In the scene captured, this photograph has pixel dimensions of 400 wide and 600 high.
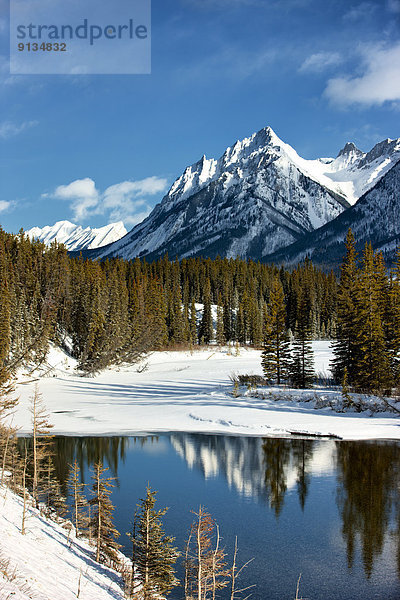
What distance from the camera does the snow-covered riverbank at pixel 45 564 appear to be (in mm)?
9211

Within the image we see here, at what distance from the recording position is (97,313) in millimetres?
72000

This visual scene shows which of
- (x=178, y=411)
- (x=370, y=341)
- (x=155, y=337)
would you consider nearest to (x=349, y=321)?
(x=370, y=341)

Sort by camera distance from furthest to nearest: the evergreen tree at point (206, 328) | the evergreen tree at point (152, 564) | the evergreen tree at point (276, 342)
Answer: the evergreen tree at point (206, 328)
the evergreen tree at point (276, 342)
the evergreen tree at point (152, 564)

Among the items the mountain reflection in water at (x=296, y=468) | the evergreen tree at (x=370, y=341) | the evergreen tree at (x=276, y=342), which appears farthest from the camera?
the evergreen tree at (x=276, y=342)

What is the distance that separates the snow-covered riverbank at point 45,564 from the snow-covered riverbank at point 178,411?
1663cm

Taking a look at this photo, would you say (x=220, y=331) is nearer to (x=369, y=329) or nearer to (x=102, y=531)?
(x=369, y=329)

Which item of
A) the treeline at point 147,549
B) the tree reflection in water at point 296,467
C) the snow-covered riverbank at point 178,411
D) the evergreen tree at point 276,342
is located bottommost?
the tree reflection in water at point 296,467

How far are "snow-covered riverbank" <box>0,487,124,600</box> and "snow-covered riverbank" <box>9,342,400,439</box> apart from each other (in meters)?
16.6

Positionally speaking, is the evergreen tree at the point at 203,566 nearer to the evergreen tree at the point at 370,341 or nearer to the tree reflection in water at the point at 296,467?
the tree reflection in water at the point at 296,467

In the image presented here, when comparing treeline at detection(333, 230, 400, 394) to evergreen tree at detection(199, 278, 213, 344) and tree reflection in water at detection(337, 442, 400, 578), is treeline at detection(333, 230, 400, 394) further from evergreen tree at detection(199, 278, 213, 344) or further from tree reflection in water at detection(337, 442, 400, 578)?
evergreen tree at detection(199, 278, 213, 344)

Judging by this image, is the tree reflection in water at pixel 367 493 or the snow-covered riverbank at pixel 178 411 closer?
the tree reflection in water at pixel 367 493

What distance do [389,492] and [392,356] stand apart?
75.7 feet

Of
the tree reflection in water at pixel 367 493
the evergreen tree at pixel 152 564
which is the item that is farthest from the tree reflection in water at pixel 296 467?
the evergreen tree at pixel 152 564

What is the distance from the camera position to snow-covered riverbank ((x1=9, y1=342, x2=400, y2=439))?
108ft
